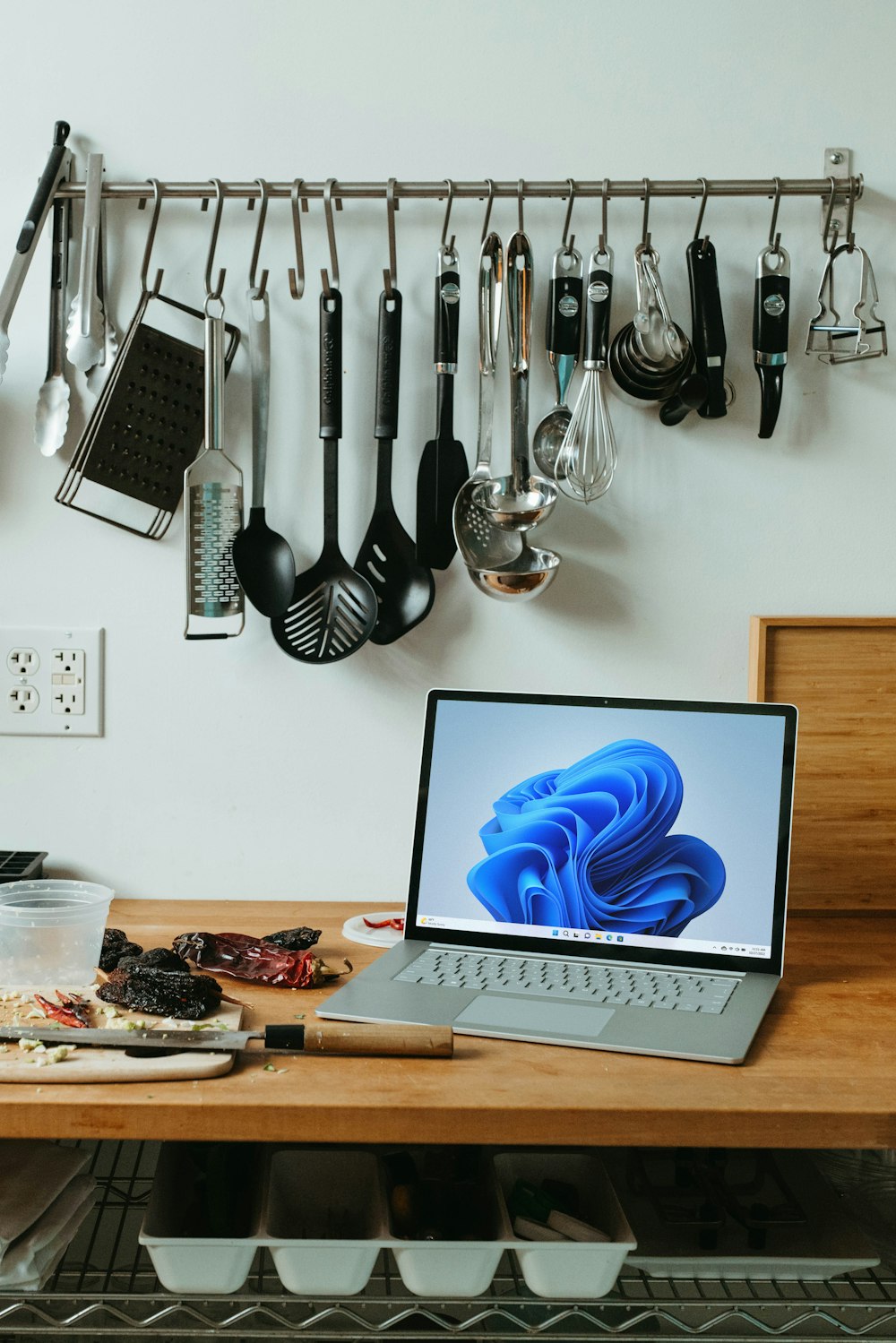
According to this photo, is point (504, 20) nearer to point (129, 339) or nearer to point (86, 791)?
point (129, 339)

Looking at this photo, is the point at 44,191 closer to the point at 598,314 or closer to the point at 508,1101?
the point at 598,314

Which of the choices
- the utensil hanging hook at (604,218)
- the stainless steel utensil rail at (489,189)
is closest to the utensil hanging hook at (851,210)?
the stainless steel utensil rail at (489,189)

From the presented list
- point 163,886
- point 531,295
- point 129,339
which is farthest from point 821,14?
point 163,886

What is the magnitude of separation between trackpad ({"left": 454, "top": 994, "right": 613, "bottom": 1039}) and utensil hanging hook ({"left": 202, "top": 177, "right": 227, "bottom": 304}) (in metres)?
0.81

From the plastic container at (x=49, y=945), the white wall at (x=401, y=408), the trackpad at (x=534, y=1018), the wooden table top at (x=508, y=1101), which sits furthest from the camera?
the white wall at (x=401, y=408)

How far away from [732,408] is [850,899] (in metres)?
0.58

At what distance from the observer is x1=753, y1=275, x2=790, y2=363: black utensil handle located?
4.06ft

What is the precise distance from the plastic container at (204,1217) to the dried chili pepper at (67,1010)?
0.14m

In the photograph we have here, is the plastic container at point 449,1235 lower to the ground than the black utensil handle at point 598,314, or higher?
lower

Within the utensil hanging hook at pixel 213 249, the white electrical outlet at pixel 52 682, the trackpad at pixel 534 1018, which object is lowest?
the trackpad at pixel 534 1018

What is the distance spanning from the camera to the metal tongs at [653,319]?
1.23 m

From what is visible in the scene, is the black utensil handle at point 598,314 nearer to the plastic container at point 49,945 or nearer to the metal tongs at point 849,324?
the metal tongs at point 849,324

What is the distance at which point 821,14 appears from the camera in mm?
1268

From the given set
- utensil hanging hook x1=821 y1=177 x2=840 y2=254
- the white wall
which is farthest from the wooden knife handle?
utensil hanging hook x1=821 y1=177 x2=840 y2=254
